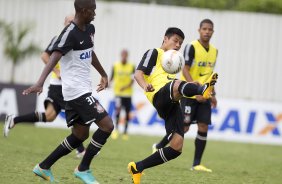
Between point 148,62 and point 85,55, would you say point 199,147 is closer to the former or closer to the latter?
point 148,62

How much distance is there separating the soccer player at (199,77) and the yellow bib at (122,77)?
7.87m

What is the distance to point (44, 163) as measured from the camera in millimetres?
8664

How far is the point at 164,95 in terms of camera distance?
28.3 feet

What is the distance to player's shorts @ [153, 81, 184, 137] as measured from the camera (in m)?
8.62

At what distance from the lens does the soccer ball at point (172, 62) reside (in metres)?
8.69

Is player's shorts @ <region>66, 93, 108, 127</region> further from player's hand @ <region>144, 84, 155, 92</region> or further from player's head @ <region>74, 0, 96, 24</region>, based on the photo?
player's head @ <region>74, 0, 96, 24</region>

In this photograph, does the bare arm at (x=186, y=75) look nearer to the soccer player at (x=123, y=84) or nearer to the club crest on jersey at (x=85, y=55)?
the club crest on jersey at (x=85, y=55)

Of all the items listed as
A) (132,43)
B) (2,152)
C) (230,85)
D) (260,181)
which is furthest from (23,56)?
(260,181)

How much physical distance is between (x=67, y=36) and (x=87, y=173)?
172 cm

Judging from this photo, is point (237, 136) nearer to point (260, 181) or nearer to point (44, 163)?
point (260, 181)

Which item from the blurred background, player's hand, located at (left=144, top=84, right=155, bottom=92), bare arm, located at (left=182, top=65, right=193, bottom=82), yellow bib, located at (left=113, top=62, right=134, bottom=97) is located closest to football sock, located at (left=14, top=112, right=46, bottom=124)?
bare arm, located at (left=182, top=65, right=193, bottom=82)

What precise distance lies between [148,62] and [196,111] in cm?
304

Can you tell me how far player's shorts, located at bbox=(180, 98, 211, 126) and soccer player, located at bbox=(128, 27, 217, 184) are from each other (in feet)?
9.21

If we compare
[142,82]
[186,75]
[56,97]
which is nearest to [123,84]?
[56,97]
